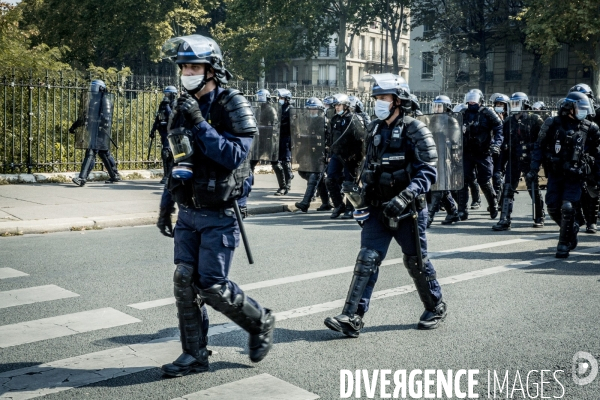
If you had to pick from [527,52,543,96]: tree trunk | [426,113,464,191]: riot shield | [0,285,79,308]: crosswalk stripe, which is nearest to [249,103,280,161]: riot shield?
[426,113,464,191]: riot shield

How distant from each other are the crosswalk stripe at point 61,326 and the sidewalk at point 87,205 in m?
4.70

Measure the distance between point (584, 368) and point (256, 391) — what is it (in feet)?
6.84

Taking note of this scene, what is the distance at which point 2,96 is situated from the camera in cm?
1534

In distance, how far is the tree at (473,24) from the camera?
47875 mm

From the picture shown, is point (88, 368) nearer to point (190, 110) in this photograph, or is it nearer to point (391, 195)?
point (190, 110)

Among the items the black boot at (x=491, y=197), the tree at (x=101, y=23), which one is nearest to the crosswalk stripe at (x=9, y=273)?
the black boot at (x=491, y=197)

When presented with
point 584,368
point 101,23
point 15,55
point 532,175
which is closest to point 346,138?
point 532,175

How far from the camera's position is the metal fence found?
15.3m

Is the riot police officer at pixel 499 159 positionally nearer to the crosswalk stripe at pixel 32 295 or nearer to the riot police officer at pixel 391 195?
the riot police officer at pixel 391 195

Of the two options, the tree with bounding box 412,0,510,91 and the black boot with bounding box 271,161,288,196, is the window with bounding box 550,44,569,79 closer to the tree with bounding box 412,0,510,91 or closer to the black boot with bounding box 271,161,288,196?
the tree with bounding box 412,0,510,91

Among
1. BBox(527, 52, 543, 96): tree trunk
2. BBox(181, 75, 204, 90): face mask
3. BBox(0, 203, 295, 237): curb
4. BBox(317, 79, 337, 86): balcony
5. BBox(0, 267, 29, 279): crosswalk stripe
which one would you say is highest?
BBox(317, 79, 337, 86): balcony

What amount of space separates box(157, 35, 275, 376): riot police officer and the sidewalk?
6.32m

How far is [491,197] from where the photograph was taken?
12.6 m

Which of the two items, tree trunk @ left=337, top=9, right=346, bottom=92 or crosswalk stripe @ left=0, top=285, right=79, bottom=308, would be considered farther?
tree trunk @ left=337, top=9, right=346, bottom=92
